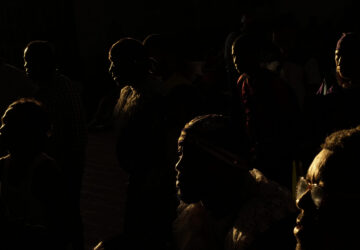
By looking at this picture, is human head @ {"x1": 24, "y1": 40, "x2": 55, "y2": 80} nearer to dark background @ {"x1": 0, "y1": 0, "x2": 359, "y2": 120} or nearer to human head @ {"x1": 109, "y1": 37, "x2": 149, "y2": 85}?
human head @ {"x1": 109, "y1": 37, "x2": 149, "y2": 85}

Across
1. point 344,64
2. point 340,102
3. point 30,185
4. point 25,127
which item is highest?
point 344,64

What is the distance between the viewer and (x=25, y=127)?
350 centimetres

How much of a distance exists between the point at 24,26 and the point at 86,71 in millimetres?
1994

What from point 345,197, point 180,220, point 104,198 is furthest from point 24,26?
point 345,197

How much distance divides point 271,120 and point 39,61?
1.81 metres

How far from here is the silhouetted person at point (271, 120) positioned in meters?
4.87

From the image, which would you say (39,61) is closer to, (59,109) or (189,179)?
(59,109)

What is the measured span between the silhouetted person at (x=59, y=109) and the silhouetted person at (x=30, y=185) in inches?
44.1

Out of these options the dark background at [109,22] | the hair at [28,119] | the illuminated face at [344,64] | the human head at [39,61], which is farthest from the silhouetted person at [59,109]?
the dark background at [109,22]

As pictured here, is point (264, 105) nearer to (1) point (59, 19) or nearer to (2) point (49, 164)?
(2) point (49, 164)

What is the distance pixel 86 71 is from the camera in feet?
50.4

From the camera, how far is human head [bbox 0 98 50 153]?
3.47 metres

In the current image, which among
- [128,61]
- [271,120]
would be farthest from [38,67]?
[271,120]

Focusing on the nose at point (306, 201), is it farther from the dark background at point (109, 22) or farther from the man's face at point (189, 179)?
the dark background at point (109, 22)
